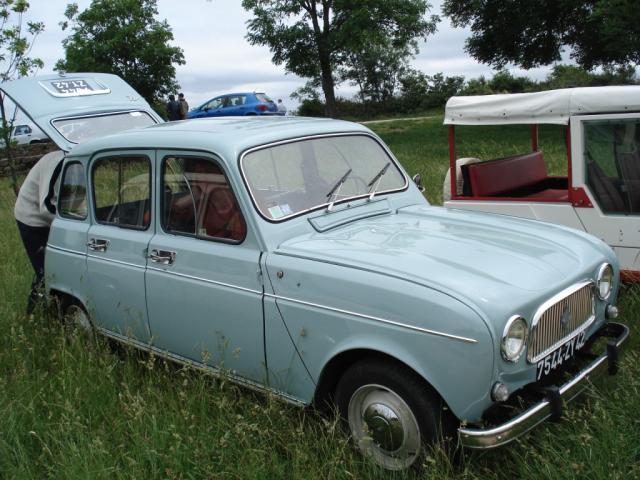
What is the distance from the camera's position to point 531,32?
72.8 feet

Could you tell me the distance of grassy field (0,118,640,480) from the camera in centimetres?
326

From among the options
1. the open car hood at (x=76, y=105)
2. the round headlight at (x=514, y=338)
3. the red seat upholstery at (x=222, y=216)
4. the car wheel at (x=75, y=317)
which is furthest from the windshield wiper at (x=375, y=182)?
the open car hood at (x=76, y=105)

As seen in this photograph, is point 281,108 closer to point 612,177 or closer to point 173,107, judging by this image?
point 173,107

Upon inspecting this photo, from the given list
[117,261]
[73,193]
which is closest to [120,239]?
[117,261]

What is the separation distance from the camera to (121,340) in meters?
4.82

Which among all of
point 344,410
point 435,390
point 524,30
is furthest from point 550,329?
point 524,30

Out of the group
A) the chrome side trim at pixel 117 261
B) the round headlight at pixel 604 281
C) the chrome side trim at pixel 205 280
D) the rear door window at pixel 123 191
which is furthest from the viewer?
the rear door window at pixel 123 191

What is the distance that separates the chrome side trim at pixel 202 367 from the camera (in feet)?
12.4

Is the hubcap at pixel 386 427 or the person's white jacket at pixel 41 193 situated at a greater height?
the person's white jacket at pixel 41 193

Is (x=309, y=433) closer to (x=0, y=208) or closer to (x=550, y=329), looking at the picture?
(x=550, y=329)

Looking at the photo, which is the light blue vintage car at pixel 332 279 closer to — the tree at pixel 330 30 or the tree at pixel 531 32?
the tree at pixel 531 32

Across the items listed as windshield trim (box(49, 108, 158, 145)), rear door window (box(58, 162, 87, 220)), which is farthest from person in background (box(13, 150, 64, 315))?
rear door window (box(58, 162, 87, 220))

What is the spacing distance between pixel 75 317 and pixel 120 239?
3.42 ft

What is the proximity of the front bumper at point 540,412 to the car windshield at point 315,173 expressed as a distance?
169 centimetres
